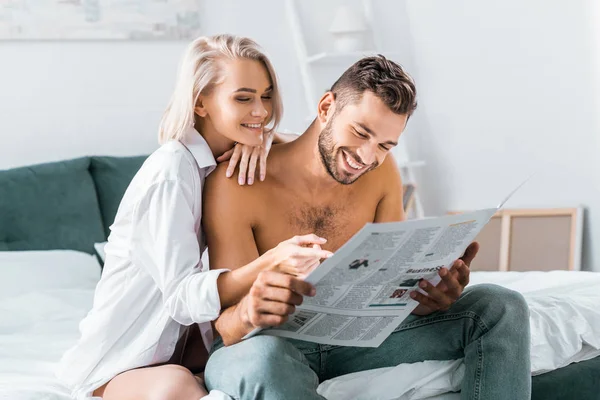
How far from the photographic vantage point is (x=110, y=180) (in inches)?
122

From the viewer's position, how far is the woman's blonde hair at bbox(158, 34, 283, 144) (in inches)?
68.3

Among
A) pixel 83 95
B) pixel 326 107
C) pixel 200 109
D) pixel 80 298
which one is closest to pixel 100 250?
pixel 80 298

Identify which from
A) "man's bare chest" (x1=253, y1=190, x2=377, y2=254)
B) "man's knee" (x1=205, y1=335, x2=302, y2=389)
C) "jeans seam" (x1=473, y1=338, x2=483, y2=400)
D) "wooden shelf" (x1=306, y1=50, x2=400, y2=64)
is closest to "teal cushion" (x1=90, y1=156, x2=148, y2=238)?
"wooden shelf" (x1=306, y1=50, x2=400, y2=64)

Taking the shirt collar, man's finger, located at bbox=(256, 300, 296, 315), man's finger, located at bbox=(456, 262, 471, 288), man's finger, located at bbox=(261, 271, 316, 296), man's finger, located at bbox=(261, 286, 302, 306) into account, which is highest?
the shirt collar

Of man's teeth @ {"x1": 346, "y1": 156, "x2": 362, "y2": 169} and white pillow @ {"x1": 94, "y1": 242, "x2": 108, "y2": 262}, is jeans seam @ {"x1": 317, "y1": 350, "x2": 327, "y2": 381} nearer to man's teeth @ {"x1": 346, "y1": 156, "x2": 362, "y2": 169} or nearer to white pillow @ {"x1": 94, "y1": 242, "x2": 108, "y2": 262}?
man's teeth @ {"x1": 346, "y1": 156, "x2": 362, "y2": 169}

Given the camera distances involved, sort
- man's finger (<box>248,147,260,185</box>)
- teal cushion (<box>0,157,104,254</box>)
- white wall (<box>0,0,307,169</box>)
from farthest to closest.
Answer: white wall (<box>0,0,307,169</box>) < teal cushion (<box>0,157,104,254</box>) < man's finger (<box>248,147,260,185</box>)

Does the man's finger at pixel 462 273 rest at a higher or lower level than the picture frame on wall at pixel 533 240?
higher

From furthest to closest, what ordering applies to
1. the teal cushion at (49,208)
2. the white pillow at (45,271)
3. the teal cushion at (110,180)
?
1. the teal cushion at (110,180)
2. the teal cushion at (49,208)
3. the white pillow at (45,271)

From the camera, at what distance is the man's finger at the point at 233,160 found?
5.64 feet

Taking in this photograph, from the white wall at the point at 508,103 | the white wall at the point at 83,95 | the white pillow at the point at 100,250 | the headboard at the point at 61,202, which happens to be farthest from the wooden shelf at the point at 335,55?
the white pillow at the point at 100,250

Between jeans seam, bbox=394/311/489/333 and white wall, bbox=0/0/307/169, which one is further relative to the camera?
white wall, bbox=0/0/307/169

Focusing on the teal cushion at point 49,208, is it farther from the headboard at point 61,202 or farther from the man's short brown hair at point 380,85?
the man's short brown hair at point 380,85

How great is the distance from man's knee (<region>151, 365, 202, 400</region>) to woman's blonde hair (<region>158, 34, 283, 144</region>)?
0.48 metres

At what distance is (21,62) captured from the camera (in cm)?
320
